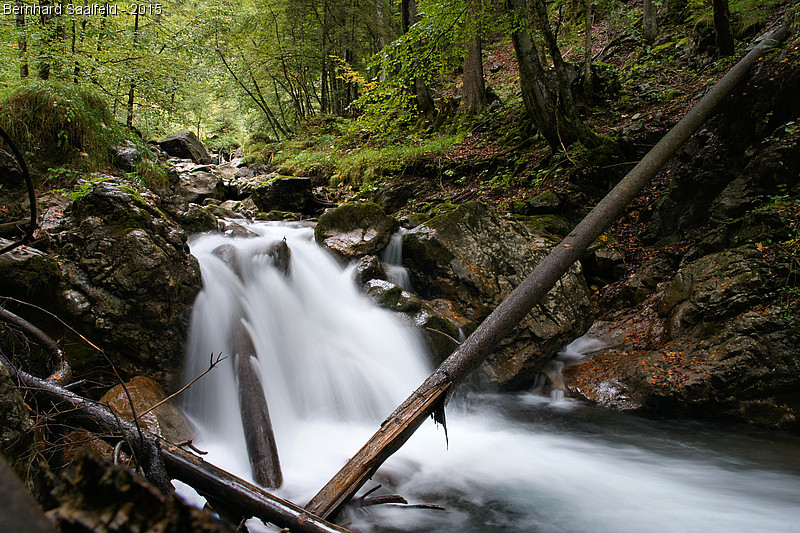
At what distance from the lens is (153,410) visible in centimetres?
362

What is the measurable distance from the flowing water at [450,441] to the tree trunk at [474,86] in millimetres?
8635

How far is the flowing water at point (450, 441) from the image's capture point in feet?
11.3

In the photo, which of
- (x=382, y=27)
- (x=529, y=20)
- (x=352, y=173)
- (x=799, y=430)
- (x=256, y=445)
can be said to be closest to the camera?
(x=256, y=445)

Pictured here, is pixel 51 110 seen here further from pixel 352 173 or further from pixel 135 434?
pixel 352 173

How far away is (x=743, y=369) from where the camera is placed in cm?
462

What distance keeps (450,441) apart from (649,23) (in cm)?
1412

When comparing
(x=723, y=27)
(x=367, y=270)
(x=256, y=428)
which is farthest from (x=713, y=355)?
(x=723, y=27)

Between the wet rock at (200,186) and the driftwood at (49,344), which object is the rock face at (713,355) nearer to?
the driftwood at (49,344)

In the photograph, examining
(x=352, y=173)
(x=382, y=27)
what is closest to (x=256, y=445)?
(x=352, y=173)

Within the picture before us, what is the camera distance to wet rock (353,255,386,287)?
6.68 meters

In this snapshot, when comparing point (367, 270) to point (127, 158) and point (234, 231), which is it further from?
point (127, 158)

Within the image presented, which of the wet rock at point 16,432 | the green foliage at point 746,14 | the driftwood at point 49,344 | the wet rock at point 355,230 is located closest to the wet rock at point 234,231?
the wet rock at point 355,230

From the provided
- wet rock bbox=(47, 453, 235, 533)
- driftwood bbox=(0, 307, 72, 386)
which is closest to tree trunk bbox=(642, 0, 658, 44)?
driftwood bbox=(0, 307, 72, 386)

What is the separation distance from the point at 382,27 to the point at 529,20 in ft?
29.7
